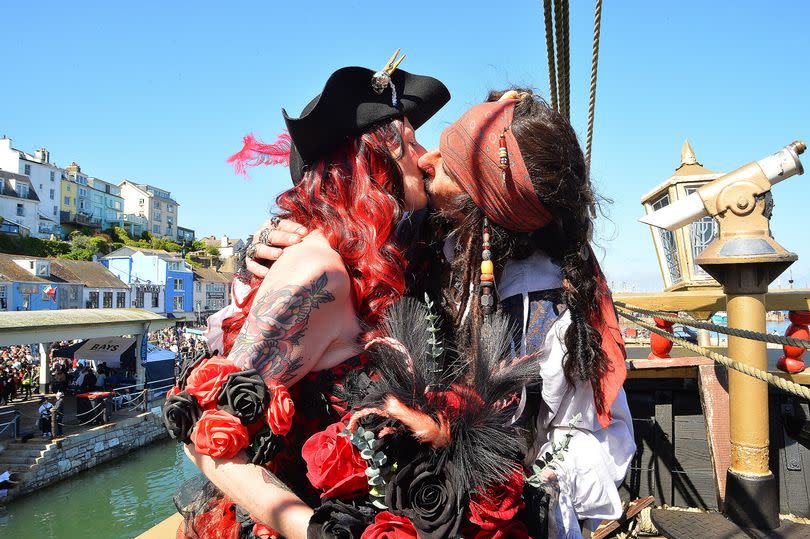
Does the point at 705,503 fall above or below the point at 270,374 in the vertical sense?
below

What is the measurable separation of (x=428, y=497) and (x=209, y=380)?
2.12ft

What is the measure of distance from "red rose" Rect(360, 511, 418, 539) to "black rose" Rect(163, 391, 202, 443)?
0.54 metres

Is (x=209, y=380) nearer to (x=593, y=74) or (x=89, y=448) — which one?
(x=593, y=74)

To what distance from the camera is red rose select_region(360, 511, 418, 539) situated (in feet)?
4.00

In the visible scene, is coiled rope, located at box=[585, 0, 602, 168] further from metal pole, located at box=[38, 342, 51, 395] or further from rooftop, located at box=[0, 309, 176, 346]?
metal pole, located at box=[38, 342, 51, 395]

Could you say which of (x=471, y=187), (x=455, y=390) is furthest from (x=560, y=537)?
(x=471, y=187)

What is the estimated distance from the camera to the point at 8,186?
218ft

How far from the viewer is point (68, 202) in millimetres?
79500

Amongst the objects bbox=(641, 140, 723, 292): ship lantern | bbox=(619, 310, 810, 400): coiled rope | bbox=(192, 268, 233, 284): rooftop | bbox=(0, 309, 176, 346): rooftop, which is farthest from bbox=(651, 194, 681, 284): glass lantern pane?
bbox=(192, 268, 233, 284): rooftop

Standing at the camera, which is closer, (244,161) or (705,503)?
(244,161)

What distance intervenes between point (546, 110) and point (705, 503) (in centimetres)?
310

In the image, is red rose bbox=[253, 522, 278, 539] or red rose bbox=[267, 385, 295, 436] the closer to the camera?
red rose bbox=[267, 385, 295, 436]

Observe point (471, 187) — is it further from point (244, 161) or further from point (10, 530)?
point (10, 530)

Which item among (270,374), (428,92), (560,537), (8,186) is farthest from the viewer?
(8,186)
